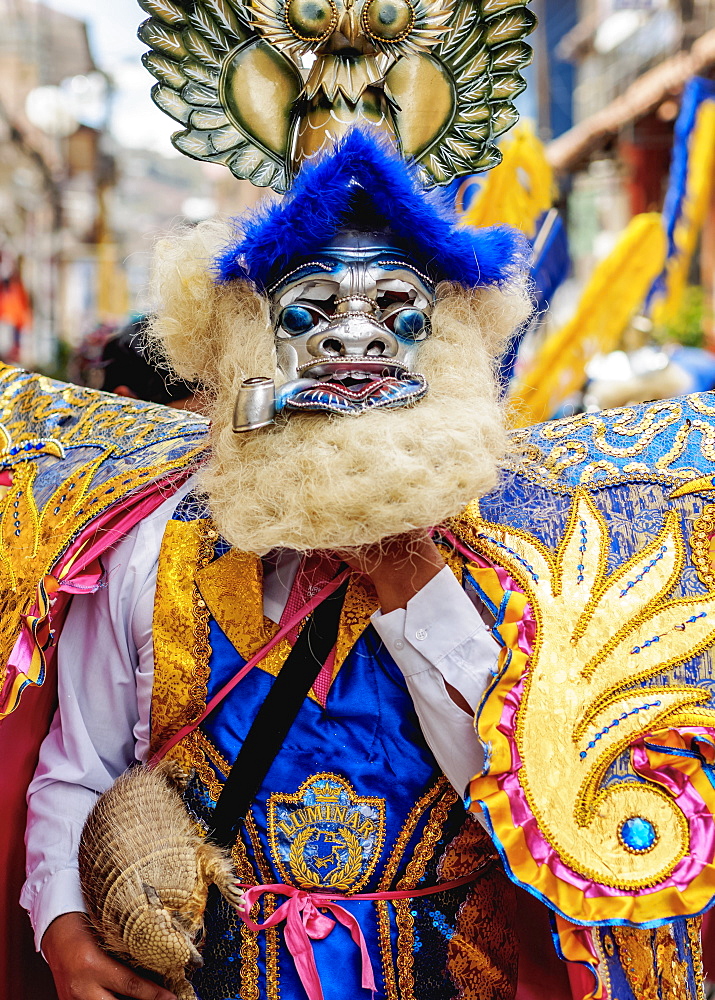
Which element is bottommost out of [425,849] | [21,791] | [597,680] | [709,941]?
[709,941]

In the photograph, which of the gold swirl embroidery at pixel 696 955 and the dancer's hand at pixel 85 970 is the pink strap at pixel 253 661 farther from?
the gold swirl embroidery at pixel 696 955

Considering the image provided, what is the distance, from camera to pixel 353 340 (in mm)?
1493

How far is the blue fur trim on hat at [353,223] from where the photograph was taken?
1.48 meters

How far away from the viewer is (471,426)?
1442 millimetres

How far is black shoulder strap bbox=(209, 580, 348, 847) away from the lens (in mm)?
1538

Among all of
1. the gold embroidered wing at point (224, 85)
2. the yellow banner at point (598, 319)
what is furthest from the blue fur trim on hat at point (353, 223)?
the yellow banner at point (598, 319)

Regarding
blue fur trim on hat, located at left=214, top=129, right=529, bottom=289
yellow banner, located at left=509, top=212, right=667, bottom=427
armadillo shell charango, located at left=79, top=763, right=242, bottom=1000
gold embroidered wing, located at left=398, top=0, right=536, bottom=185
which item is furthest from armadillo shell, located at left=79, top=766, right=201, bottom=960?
yellow banner, located at left=509, top=212, right=667, bottom=427

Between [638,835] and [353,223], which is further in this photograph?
[353,223]

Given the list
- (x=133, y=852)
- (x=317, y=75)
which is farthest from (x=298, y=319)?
(x=133, y=852)

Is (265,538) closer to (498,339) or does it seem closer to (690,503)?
(498,339)

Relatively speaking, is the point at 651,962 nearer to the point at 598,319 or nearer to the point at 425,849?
the point at 425,849

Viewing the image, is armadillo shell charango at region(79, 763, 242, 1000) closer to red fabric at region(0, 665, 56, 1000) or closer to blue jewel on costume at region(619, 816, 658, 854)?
red fabric at region(0, 665, 56, 1000)

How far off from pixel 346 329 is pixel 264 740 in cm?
67

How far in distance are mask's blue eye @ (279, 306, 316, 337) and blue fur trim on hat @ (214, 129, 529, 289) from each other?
68 mm
